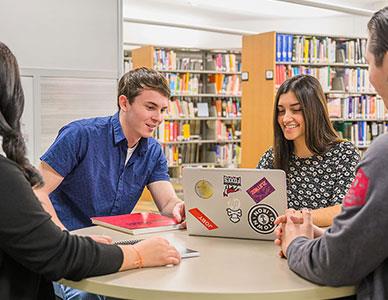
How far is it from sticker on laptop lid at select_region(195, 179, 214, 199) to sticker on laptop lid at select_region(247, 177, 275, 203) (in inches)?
5.5

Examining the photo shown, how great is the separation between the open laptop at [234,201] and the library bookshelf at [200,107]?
5.84 m

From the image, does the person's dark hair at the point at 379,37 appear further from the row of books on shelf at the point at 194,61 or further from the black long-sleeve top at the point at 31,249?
the row of books on shelf at the point at 194,61

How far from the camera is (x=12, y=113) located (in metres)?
1.34

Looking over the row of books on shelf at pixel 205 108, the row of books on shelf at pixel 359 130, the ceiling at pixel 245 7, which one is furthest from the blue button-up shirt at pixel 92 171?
the ceiling at pixel 245 7

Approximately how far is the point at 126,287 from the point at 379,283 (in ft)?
1.95

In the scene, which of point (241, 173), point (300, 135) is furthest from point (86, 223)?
point (300, 135)

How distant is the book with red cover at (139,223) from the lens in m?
1.99

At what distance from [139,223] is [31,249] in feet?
2.62

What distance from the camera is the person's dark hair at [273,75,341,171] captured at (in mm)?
2387

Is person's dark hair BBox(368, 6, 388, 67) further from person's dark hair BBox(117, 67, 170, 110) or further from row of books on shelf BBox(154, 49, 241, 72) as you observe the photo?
row of books on shelf BBox(154, 49, 241, 72)

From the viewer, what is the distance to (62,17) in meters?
3.66

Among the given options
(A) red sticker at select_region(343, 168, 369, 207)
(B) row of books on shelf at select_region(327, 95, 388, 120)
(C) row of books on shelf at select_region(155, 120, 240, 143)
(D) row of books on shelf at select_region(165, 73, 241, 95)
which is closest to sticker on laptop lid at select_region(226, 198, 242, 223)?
(A) red sticker at select_region(343, 168, 369, 207)

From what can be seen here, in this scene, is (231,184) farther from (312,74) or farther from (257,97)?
(312,74)

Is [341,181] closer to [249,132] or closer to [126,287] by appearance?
[126,287]
